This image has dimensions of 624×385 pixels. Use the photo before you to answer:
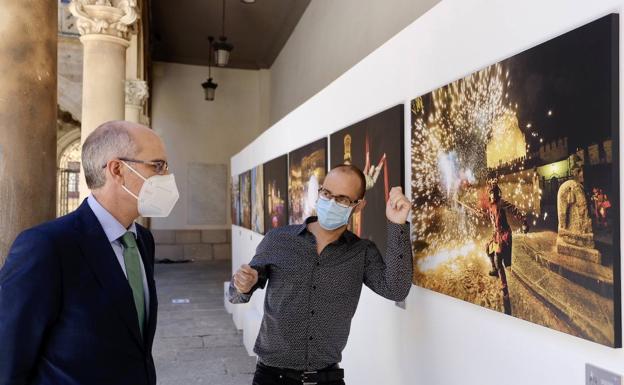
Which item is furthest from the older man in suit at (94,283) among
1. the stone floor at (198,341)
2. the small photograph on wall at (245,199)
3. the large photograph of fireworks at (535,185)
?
the small photograph on wall at (245,199)

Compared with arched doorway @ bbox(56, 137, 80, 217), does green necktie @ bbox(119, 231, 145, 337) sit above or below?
below

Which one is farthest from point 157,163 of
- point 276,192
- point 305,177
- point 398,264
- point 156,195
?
point 276,192

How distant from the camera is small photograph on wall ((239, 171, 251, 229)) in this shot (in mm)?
8048

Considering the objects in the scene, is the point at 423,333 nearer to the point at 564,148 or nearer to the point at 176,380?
the point at 564,148

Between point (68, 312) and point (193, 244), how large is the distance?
15.8 meters

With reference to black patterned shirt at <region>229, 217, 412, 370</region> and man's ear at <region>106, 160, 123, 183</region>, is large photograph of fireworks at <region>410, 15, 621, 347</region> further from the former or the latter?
man's ear at <region>106, 160, 123, 183</region>

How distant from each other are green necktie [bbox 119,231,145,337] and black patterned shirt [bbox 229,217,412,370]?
74 centimetres

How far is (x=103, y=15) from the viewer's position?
6793mm

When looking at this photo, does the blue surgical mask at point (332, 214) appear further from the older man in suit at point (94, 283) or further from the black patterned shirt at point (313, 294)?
the older man in suit at point (94, 283)

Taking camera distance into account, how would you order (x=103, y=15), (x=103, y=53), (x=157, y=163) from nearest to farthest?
(x=157, y=163) → (x=103, y=15) → (x=103, y=53)

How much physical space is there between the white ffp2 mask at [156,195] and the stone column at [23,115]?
1539mm

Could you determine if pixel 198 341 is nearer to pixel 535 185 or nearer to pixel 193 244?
pixel 535 185

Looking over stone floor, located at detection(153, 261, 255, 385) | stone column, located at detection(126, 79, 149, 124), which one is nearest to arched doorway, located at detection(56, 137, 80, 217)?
stone floor, located at detection(153, 261, 255, 385)

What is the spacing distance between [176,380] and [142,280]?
14.0 ft
